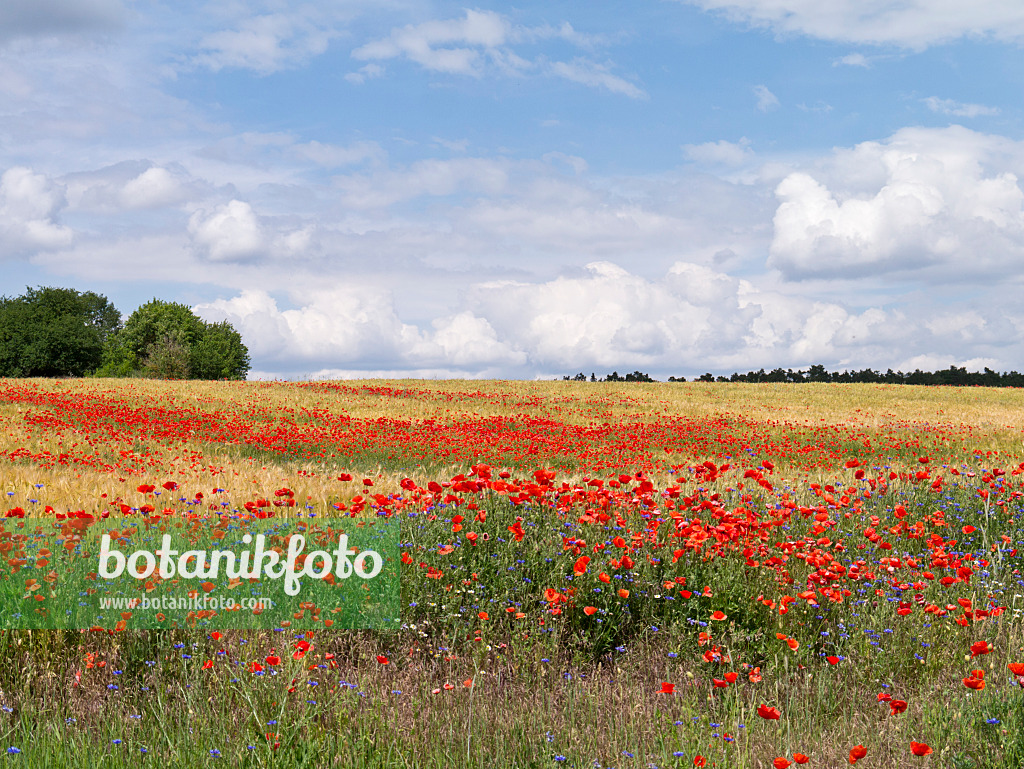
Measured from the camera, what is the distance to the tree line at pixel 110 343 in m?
69.8

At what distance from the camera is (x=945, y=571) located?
21.3ft

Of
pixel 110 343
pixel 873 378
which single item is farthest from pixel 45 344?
pixel 873 378

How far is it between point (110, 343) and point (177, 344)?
1790cm

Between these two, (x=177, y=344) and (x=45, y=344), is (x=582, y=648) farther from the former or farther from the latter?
(x=45, y=344)

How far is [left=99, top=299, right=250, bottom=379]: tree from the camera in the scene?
238 ft

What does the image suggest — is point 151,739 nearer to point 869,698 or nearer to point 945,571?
point 869,698

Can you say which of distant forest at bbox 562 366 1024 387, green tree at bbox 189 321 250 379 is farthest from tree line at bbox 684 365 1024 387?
green tree at bbox 189 321 250 379

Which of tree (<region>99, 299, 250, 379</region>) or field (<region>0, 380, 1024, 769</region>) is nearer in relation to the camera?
field (<region>0, 380, 1024, 769</region>)
